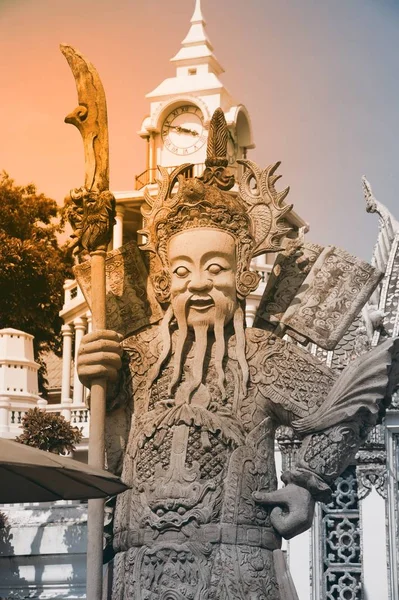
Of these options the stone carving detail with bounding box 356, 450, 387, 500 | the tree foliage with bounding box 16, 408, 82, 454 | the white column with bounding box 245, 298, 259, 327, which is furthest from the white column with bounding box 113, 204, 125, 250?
the stone carving detail with bounding box 356, 450, 387, 500

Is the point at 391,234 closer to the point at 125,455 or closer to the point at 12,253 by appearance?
the point at 125,455

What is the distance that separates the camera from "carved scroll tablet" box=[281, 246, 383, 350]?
8.56 meters

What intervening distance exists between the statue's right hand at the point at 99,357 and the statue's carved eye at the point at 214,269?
72cm

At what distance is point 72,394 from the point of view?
97.1 feet

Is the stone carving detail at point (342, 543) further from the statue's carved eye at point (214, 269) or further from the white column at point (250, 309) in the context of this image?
the statue's carved eye at point (214, 269)

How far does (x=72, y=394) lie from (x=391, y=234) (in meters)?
15.3

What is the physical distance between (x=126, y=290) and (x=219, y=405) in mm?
1193

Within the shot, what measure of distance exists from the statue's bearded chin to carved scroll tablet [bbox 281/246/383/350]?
1.46ft

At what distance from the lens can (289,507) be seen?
309 inches

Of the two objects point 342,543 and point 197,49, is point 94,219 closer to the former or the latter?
point 342,543

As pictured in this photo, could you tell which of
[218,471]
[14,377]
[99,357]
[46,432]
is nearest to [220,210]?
[99,357]

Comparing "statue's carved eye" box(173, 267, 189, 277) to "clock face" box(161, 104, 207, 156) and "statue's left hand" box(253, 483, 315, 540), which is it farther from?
"clock face" box(161, 104, 207, 156)

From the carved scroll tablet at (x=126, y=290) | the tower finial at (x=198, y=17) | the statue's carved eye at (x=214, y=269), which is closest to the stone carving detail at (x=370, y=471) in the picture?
the carved scroll tablet at (x=126, y=290)

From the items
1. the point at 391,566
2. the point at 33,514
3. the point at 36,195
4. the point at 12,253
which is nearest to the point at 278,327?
the point at 391,566
